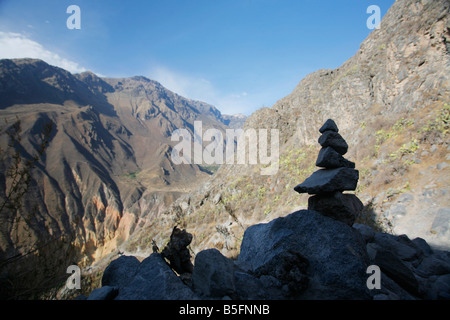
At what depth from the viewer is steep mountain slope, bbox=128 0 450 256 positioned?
11328 millimetres

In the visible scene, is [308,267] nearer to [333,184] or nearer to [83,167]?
[333,184]

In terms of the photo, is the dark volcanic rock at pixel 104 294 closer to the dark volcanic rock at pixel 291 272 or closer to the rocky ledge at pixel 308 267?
the rocky ledge at pixel 308 267

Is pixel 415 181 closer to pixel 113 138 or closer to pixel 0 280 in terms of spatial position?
pixel 0 280

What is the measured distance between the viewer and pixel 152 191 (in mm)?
104438

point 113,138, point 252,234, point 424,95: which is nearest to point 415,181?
point 424,95

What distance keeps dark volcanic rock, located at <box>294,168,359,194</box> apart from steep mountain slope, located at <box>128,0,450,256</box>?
6.16m

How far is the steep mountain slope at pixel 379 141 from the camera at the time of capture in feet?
37.2

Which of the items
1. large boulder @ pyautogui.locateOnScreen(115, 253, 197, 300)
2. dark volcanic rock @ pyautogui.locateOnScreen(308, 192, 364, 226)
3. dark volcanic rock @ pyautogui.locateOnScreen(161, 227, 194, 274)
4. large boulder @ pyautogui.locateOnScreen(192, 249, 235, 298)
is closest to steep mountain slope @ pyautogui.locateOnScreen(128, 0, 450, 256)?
dark volcanic rock @ pyautogui.locateOnScreen(308, 192, 364, 226)

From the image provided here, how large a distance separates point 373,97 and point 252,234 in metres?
20.8

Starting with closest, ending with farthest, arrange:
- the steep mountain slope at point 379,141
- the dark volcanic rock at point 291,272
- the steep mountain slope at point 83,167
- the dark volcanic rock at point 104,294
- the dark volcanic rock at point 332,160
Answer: the dark volcanic rock at point 104,294 → the dark volcanic rock at point 291,272 → the dark volcanic rock at point 332,160 → the steep mountain slope at point 379,141 → the steep mountain slope at point 83,167

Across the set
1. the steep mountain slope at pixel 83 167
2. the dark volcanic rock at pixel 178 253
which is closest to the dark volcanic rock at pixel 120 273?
the dark volcanic rock at pixel 178 253

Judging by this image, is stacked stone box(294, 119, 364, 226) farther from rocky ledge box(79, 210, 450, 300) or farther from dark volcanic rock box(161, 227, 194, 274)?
dark volcanic rock box(161, 227, 194, 274)

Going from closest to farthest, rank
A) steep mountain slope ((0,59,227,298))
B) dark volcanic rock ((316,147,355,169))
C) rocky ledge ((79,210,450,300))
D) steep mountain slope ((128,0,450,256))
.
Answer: rocky ledge ((79,210,450,300)) → dark volcanic rock ((316,147,355,169)) → steep mountain slope ((128,0,450,256)) → steep mountain slope ((0,59,227,298))
